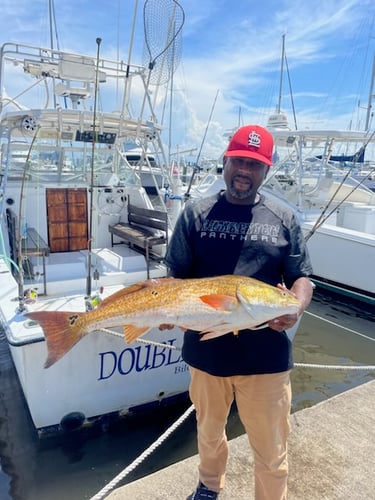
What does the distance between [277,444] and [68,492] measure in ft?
7.73

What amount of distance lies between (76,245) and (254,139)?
4602mm

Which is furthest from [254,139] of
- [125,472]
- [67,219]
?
[67,219]

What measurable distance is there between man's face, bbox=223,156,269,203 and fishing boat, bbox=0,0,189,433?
138 cm

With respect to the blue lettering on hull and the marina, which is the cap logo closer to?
the marina

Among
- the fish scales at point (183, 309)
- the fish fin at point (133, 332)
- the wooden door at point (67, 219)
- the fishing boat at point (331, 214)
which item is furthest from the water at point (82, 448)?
the fishing boat at point (331, 214)

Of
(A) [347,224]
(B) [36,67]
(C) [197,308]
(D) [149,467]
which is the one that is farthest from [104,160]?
(A) [347,224]

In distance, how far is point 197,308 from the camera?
1.79 m

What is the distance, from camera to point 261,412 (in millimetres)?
1943

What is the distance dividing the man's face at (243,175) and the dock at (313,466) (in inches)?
71.0

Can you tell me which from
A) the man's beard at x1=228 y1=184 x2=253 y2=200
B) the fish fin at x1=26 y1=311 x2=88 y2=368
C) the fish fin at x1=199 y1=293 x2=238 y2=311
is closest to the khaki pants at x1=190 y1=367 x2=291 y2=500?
the fish fin at x1=199 y1=293 x2=238 y2=311

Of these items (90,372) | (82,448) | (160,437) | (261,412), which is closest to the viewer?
(261,412)

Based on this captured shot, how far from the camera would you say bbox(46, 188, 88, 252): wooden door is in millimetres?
5910

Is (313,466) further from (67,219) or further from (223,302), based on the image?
(67,219)

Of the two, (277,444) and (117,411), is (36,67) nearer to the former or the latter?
(117,411)
